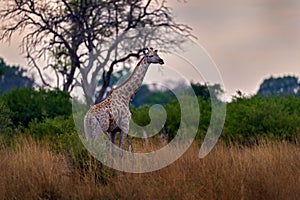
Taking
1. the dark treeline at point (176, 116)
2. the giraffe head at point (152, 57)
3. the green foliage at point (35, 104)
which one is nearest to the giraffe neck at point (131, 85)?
the giraffe head at point (152, 57)

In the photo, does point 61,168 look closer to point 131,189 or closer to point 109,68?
point 131,189

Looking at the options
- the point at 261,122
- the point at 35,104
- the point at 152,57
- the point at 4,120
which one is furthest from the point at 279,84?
the point at 152,57

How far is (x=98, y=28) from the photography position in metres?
27.1

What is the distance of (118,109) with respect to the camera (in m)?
12.3

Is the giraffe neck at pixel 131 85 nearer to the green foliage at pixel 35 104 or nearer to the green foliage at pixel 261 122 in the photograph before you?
the green foliage at pixel 261 122

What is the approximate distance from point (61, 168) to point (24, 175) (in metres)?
0.59

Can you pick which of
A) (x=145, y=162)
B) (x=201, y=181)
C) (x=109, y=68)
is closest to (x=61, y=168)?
(x=145, y=162)

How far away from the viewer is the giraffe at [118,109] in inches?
483

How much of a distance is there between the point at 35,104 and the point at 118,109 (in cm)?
1057

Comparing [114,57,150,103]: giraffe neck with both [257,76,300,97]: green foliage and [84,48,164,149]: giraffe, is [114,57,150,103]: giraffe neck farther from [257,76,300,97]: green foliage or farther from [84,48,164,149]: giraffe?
[257,76,300,97]: green foliage

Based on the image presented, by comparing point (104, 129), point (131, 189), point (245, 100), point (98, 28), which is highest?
point (98, 28)

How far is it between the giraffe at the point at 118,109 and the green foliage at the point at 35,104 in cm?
922

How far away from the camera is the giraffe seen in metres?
12.3

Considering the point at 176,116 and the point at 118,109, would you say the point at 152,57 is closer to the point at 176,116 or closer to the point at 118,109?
the point at 118,109
